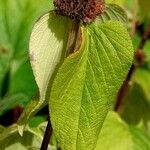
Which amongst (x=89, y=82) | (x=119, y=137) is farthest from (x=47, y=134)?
(x=119, y=137)

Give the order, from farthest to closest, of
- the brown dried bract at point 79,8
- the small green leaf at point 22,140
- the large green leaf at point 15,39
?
the large green leaf at point 15,39 < the small green leaf at point 22,140 < the brown dried bract at point 79,8

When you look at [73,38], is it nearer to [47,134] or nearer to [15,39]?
[47,134]

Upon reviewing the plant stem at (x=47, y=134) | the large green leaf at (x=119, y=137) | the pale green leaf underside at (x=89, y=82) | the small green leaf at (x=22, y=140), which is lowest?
the large green leaf at (x=119, y=137)

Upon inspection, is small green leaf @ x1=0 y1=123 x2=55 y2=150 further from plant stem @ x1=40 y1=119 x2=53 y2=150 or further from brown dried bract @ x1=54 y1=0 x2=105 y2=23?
brown dried bract @ x1=54 y1=0 x2=105 y2=23

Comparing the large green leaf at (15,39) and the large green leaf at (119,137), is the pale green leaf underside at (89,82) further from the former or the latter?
the large green leaf at (15,39)

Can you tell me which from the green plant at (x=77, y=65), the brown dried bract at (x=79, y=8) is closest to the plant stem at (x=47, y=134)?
the green plant at (x=77, y=65)

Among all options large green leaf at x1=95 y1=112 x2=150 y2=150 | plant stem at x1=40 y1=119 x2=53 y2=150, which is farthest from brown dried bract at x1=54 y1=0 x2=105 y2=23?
large green leaf at x1=95 y1=112 x2=150 y2=150
